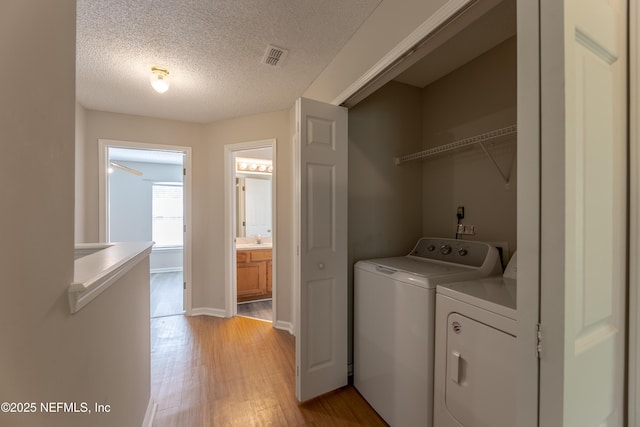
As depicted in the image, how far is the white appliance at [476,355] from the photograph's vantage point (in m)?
1.01

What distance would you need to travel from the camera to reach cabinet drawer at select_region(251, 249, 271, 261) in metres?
4.02

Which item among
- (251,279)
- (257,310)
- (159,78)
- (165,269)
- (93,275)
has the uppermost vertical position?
(159,78)

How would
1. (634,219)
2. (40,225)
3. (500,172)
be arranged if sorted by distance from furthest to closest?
1. (500,172)
2. (634,219)
3. (40,225)

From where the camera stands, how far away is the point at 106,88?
2549 mm

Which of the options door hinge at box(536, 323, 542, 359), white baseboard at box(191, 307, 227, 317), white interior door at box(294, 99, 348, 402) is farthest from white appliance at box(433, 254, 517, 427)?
white baseboard at box(191, 307, 227, 317)

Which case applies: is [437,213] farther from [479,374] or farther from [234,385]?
[234,385]

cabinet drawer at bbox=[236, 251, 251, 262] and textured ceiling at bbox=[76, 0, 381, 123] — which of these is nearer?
textured ceiling at bbox=[76, 0, 381, 123]

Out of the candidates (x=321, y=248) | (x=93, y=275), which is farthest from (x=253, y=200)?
(x=93, y=275)

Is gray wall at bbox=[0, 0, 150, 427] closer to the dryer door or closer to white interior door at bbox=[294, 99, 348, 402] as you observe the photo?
white interior door at bbox=[294, 99, 348, 402]

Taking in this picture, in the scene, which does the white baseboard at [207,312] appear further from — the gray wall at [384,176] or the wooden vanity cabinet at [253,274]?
the gray wall at [384,176]

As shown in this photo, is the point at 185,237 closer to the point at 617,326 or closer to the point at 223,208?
the point at 223,208

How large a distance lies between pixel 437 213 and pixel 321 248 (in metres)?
1.14

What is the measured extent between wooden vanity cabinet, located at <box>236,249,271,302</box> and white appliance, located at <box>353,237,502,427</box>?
2.37 metres

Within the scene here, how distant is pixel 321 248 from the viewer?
6.18 ft
